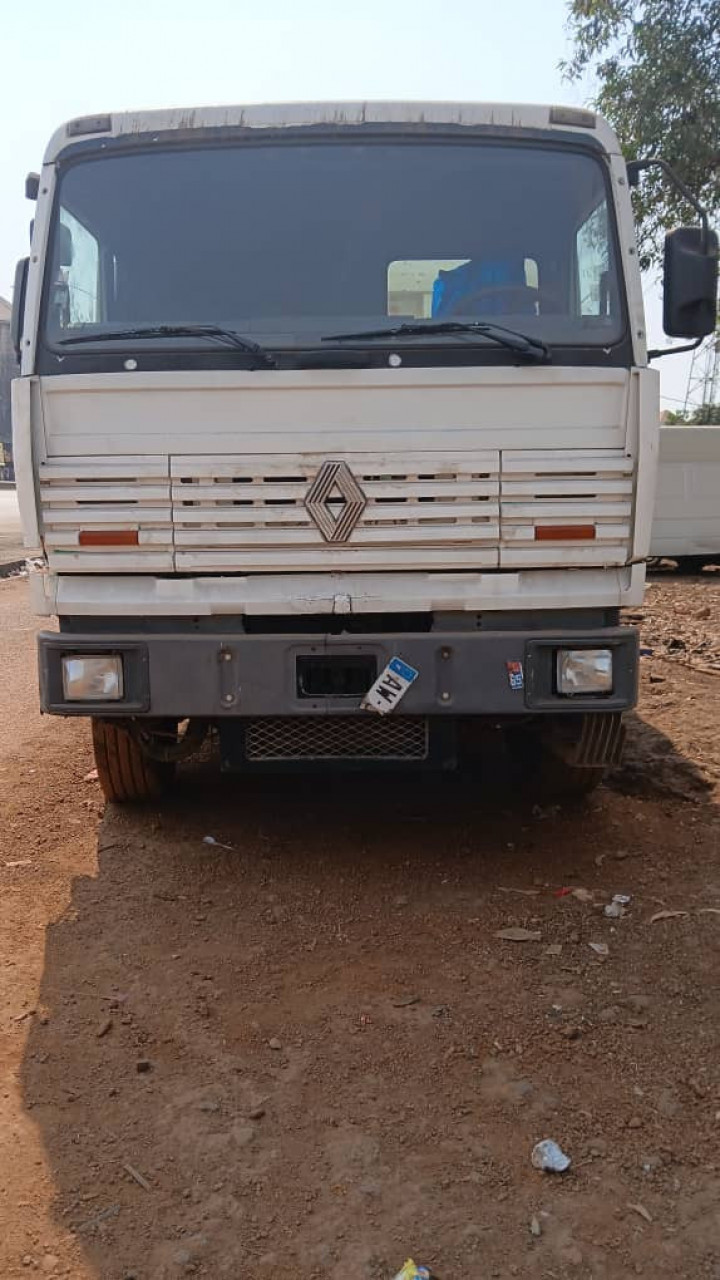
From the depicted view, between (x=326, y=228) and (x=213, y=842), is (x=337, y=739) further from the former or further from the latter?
(x=326, y=228)

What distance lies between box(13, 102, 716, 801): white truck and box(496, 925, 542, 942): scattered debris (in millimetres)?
733

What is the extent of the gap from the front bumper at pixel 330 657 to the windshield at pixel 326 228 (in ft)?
3.89

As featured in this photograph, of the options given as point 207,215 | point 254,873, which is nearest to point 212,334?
point 207,215

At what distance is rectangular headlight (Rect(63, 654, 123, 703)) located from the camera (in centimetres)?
404

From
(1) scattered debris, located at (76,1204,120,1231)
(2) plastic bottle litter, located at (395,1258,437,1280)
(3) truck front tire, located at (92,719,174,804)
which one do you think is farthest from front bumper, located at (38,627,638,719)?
(2) plastic bottle litter, located at (395,1258,437,1280)

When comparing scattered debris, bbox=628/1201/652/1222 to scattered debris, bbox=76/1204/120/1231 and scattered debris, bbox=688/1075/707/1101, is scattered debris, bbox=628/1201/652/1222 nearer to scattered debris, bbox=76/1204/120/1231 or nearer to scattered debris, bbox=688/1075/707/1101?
scattered debris, bbox=688/1075/707/1101

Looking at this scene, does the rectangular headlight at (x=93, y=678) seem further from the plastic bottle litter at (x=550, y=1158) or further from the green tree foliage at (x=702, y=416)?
the green tree foliage at (x=702, y=416)

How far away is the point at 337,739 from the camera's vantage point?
4391 mm

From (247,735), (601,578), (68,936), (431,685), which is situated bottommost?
(68,936)

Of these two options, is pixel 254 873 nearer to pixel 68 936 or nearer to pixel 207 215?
pixel 68 936

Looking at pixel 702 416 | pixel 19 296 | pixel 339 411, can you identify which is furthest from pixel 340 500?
pixel 702 416

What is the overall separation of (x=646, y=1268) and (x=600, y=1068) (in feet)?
2.41

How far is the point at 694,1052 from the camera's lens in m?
3.16

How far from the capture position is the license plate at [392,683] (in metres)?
3.97
